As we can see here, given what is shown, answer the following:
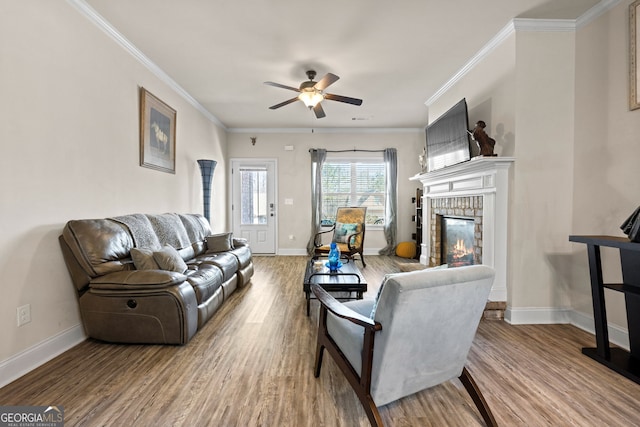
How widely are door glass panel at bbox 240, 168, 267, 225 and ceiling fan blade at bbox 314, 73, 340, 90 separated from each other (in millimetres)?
3444

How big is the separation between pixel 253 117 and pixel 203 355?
4444 millimetres

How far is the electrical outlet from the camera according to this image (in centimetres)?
191

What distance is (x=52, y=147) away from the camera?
7.13ft

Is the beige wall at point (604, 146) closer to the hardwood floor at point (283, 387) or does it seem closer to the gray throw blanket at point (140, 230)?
the hardwood floor at point (283, 387)

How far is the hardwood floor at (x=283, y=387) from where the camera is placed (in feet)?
5.08

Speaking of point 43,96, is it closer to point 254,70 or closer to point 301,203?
point 254,70

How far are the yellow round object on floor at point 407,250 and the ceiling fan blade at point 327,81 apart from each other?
155 inches

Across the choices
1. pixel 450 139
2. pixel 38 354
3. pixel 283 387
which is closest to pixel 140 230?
pixel 38 354

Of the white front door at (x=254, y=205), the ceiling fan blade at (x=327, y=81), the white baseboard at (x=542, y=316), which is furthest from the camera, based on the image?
the white front door at (x=254, y=205)

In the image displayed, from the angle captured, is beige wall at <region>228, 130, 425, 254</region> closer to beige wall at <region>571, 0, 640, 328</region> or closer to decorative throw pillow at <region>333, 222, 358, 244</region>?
decorative throw pillow at <region>333, 222, 358, 244</region>

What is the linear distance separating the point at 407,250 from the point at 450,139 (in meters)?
3.05

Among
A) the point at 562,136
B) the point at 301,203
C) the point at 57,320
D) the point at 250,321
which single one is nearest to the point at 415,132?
the point at 301,203

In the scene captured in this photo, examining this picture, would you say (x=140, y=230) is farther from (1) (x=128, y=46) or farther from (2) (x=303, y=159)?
(2) (x=303, y=159)

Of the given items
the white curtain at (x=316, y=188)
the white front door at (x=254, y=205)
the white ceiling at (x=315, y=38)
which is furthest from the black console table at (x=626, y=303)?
the white front door at (x=254, y=205)
